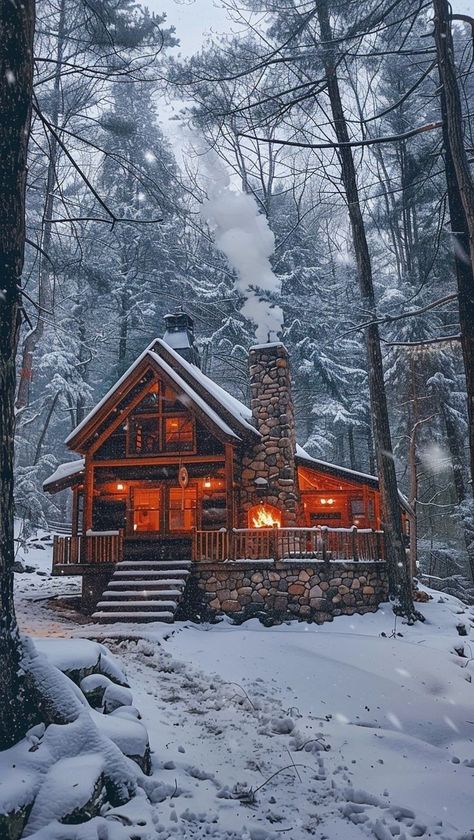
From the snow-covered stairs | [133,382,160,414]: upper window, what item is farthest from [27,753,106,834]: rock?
[133,382,160,414]: upper window

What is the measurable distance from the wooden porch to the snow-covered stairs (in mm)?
543

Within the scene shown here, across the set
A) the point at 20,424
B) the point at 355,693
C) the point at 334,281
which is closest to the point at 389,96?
the point at 334,281

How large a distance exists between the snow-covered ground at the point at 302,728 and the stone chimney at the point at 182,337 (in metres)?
9.81

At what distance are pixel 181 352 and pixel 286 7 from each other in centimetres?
1113

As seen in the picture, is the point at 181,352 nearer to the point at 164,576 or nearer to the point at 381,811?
the point at 164,576

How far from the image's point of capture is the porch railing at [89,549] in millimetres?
13820

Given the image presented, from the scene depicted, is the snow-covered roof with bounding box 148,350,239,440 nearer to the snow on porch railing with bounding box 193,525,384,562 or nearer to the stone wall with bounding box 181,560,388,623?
the snow on porch railing with bounding box 193,525,384,562

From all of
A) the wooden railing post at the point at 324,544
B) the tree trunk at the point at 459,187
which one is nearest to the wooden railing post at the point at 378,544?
the wooden railing post at the point at 324,544

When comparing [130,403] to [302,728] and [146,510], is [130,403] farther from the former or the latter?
[302,728]

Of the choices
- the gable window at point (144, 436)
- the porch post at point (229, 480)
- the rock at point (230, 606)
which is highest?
the gable window at point (144, 436)

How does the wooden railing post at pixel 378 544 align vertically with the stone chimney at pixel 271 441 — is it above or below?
below

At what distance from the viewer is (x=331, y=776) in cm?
506

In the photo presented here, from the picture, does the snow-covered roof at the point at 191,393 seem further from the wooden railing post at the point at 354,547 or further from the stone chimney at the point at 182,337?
the wooden railing post at the point at 354,547

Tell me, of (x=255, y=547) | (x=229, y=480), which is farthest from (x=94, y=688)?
A: (x=229, y=480)
